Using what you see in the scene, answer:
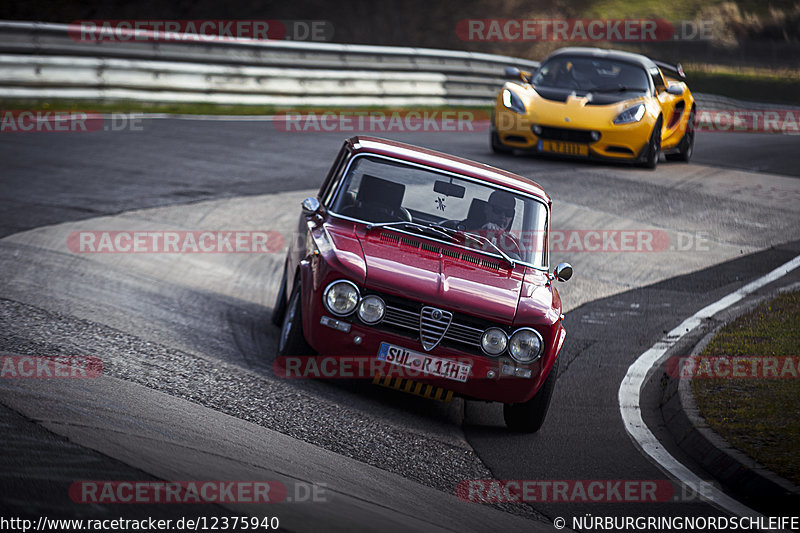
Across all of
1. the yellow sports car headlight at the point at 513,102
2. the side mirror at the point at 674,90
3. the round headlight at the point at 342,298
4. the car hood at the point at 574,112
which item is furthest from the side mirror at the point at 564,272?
the side mirror at the point at 674,90

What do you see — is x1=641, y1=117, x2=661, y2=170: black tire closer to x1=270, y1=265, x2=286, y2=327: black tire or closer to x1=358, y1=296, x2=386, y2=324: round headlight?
x1=270, y1=265, x2=286, y2=327: black tire

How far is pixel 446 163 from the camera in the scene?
7461 millimetres

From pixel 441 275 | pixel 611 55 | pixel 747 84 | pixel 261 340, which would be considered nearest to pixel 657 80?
pixel 611 55

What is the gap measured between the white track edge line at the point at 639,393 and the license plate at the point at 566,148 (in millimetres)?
4257

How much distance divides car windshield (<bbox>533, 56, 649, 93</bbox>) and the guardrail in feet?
17.7

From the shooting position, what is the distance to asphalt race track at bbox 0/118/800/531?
14.5 feet

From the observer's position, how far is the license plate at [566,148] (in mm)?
14641

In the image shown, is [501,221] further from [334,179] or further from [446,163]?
[334,179]

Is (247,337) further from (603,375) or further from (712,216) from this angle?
(712,216)

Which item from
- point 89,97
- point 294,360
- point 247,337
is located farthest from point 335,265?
point 89,97

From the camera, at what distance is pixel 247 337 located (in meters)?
7.60

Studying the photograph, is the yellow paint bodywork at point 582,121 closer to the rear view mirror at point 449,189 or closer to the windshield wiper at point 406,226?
the rear view mirror at point 449,189

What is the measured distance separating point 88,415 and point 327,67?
1549 centimetres

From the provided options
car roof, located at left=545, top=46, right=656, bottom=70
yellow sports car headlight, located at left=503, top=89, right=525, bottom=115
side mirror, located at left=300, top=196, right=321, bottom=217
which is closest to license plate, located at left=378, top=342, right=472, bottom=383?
side mirror, located at left=300, top=196, right=321, bottom=217
